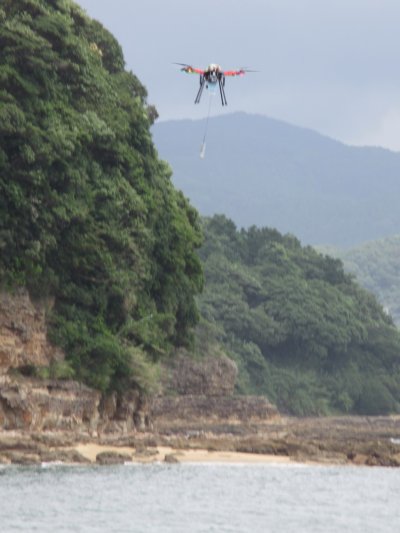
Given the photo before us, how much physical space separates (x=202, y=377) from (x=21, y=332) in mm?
32585

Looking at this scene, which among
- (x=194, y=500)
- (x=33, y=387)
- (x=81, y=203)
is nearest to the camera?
(x=194, y=500)

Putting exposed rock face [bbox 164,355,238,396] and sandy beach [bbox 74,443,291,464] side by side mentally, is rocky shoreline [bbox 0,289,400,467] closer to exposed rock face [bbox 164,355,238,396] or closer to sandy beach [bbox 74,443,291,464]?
sandy beach [bbox 74,443,291,464]

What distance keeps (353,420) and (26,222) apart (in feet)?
198

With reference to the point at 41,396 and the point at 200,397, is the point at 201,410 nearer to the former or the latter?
the point at 200,397

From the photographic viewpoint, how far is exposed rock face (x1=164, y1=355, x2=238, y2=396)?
3465 inches

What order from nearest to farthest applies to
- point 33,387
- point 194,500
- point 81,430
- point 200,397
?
point 194,500
point 33,387
point 81,430
point 200,397

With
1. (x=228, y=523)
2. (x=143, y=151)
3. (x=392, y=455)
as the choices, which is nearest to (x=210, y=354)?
(x=143, y=151)

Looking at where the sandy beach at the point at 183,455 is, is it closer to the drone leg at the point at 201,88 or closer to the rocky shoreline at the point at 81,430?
the rocky shoreline at the point at 81,430

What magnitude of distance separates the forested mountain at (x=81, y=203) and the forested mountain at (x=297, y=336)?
48.0 metres

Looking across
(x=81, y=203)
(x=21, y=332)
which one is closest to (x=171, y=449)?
(x=21, y=332)

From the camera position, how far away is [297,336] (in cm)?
13350

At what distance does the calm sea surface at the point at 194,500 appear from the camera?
38.2m

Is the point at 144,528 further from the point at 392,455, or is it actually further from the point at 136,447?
the point at 392,455

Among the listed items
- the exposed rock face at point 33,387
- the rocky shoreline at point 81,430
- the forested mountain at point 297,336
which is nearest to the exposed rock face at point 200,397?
the rocky shoreline at point 81,430
